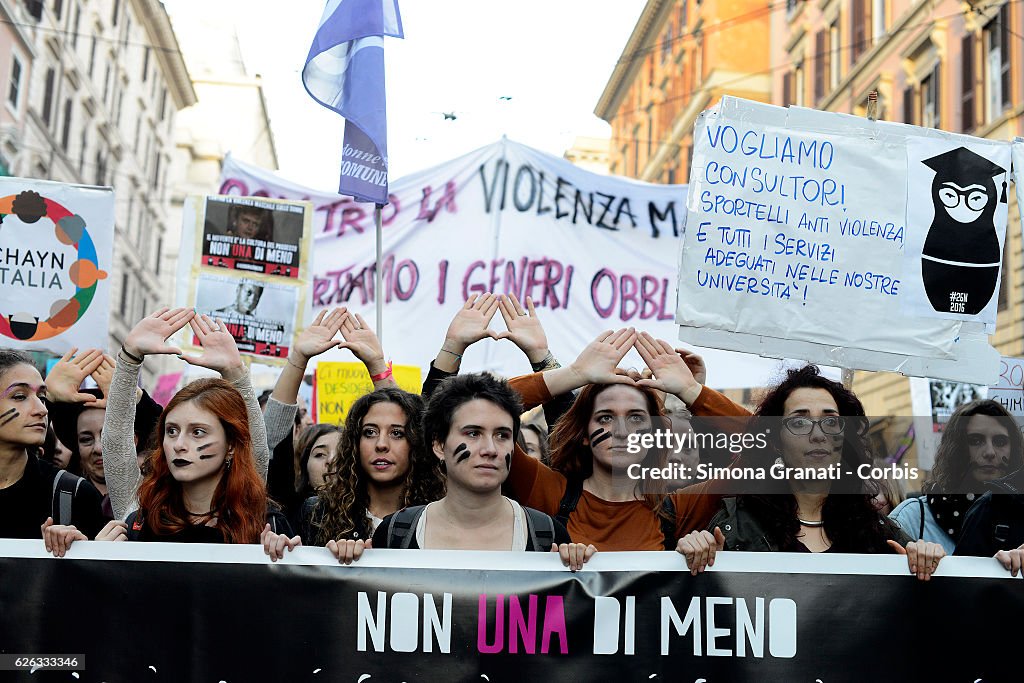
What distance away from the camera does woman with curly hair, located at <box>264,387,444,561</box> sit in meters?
4.25

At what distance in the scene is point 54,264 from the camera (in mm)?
6066

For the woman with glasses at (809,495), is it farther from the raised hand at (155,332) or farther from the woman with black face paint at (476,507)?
the raised hand at (155,332)

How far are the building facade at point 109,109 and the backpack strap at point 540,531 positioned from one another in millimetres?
20233

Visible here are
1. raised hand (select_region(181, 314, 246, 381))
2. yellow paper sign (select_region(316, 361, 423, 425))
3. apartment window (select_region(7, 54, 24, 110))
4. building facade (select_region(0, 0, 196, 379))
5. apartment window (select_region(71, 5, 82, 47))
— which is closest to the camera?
raised hand (select_region(181, 314, 246, 381))

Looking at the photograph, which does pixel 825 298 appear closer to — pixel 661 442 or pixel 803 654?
pixel 661 442

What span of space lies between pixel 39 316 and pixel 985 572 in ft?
14.3

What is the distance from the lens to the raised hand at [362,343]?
471 cm

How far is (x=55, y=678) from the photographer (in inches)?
141

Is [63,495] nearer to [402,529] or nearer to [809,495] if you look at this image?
[402,529]

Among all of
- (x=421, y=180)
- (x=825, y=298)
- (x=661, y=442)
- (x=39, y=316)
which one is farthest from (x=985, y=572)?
(x=421, y=180)

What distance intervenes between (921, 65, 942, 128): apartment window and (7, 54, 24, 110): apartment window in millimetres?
17900

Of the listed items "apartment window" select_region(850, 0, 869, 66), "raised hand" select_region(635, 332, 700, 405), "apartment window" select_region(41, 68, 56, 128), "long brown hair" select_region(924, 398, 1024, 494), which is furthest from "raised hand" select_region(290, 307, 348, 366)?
"apartment window" select_region(41, 68, 56, 128)

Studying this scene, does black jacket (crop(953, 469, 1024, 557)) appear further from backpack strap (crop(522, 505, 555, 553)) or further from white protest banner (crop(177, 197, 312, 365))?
white protest banner (crop(177, 197, 312, 365))

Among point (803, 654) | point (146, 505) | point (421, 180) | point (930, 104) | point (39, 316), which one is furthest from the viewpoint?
point (930, 104)
